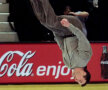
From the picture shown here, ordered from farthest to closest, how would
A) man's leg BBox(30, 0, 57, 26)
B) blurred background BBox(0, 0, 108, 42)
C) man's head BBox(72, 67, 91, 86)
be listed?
1. man's head BBox(72, 67, 91, 86)
2. blurred background BBox(0, 0, 108, 42)
3. man's leg BBox(30, 0, 57, 26)

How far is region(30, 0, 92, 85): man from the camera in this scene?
513 cm

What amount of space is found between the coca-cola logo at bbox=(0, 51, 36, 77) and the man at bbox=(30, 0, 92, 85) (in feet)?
1.39

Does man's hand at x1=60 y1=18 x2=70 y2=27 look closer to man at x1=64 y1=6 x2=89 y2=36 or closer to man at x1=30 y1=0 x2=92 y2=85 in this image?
man at x1=30 y1=0 x2=92 y2=85

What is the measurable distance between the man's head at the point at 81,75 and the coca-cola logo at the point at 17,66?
58cm

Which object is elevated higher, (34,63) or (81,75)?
(34,63)

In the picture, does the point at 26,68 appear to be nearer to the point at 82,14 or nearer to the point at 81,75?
the point at 81,75

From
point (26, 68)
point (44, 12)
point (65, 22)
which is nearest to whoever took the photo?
point (44, 12)

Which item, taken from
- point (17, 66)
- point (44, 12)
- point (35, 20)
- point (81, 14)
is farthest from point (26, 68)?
point (81, 14)

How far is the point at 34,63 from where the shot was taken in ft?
17.3

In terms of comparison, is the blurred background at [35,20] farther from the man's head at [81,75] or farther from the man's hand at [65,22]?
the man's head at [81,75]

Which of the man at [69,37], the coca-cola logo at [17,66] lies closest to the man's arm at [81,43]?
the man at [69,37]

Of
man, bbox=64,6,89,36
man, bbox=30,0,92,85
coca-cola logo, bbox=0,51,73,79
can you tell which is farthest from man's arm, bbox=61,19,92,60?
coca-cola logo, bbox=0,51,73,79

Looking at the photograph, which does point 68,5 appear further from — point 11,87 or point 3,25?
point 11,87

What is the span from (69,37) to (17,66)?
761mm
